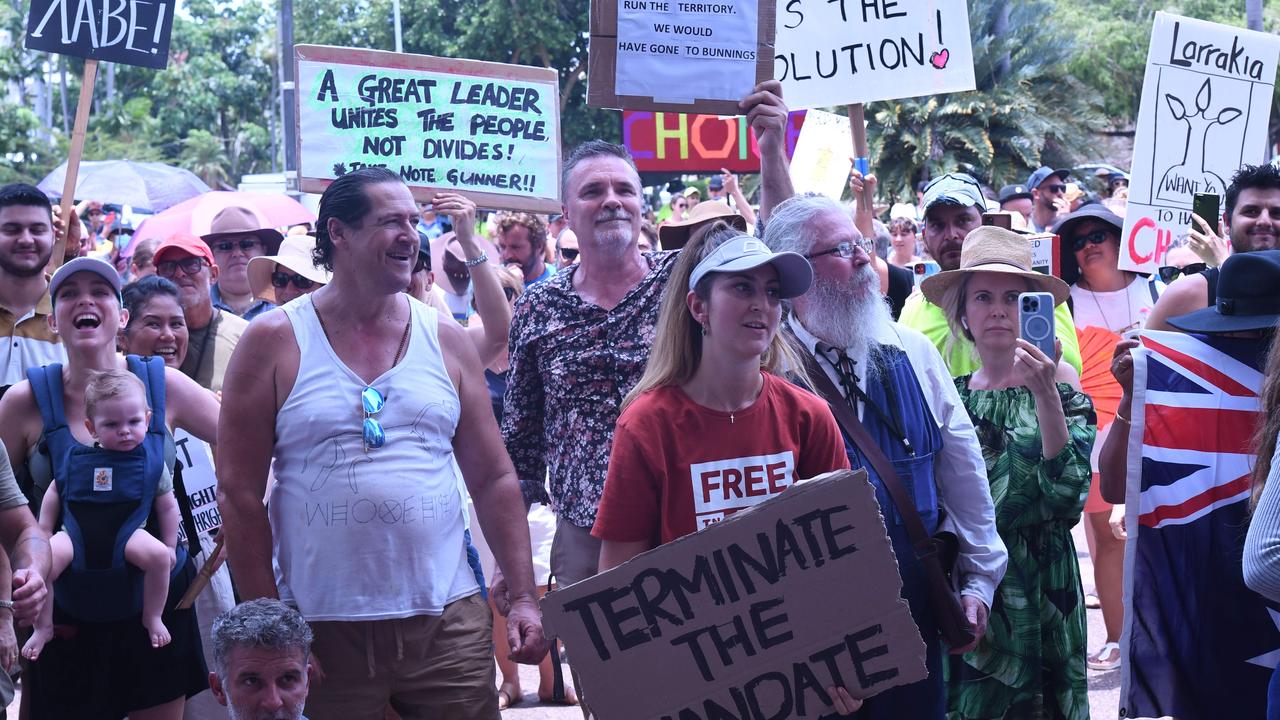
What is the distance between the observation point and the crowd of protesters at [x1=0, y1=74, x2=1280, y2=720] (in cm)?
374

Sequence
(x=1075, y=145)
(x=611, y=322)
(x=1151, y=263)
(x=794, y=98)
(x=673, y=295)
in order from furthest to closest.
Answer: (x=1075, y=145) → (x=1151, y=263) → (x=794, y=98) → (x=611, y=322) → (x=673, y=295)

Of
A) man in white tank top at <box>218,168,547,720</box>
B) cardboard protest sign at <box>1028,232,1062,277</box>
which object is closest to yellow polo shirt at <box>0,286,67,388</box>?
man in white tank top at <box>218,168,547,720</box>

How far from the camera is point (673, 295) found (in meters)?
3.82

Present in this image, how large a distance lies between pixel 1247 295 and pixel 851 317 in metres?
1.04

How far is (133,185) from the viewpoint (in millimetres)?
24562

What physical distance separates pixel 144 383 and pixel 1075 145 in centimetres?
2733

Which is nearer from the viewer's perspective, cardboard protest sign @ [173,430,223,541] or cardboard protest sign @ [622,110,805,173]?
cardboard protest sign @ [173,430,223,541]

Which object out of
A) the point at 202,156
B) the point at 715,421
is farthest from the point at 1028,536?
the point at 202,156

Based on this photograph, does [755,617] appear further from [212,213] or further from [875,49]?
[212,213]

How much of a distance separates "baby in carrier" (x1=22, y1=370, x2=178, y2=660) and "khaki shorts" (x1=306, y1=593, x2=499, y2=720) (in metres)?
1.10

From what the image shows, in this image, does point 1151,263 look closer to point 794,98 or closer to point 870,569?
point 794,98

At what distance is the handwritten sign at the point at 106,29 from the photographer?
6.80 metres

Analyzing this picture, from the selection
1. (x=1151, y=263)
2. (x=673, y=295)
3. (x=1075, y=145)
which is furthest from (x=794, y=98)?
(x=1075, y=145)

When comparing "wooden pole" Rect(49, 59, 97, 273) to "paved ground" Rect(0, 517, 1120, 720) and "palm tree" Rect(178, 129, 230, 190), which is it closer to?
"paved ground" Rect(0, 517, 1120, 720)
